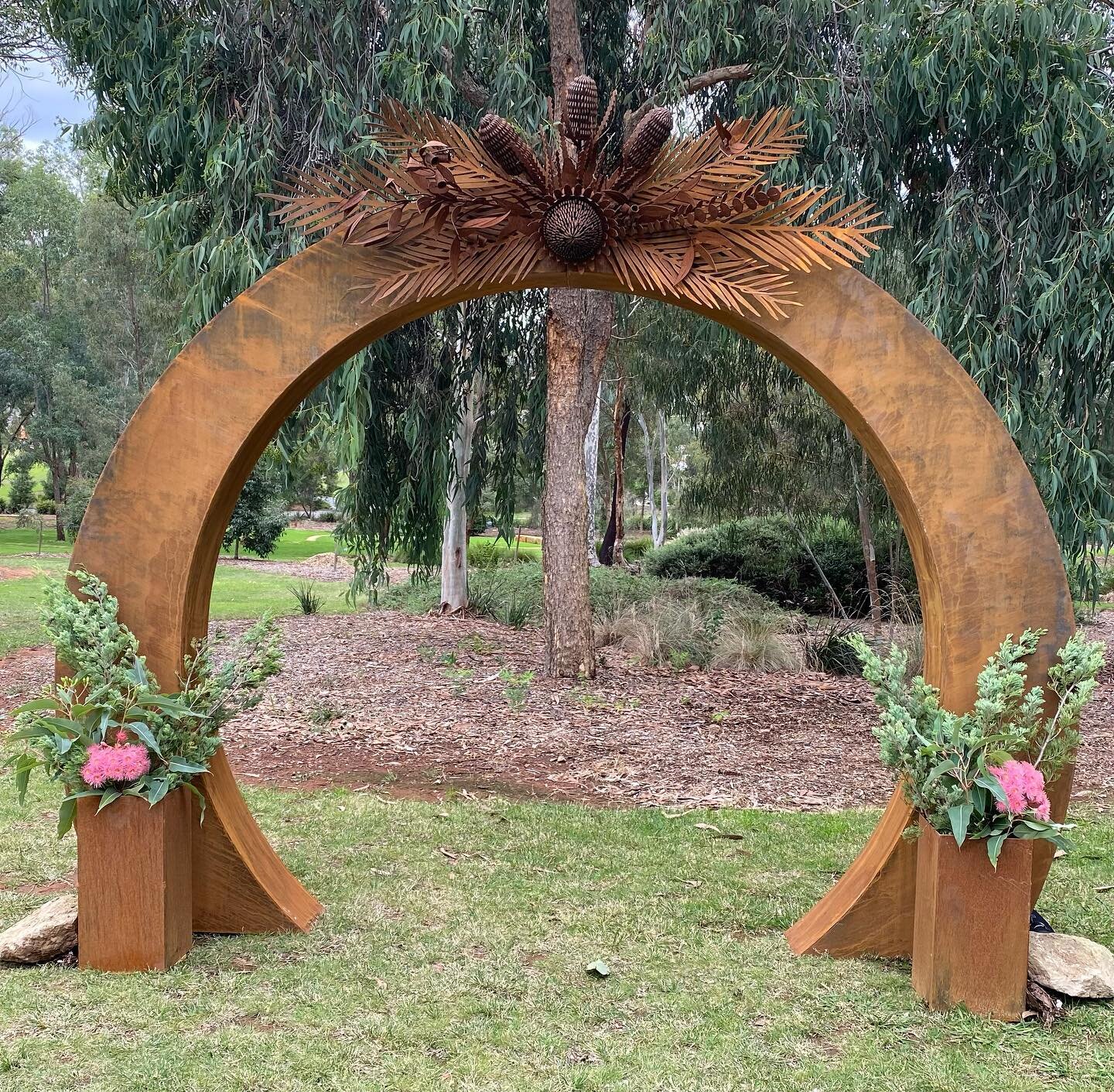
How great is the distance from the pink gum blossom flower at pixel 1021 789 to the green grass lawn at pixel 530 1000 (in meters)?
0.65

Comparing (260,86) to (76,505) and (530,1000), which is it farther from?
(76,505)

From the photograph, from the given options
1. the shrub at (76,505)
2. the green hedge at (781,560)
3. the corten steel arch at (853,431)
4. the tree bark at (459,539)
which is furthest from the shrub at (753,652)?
the shrub at (76,505)

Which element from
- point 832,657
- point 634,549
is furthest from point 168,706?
point 634,549

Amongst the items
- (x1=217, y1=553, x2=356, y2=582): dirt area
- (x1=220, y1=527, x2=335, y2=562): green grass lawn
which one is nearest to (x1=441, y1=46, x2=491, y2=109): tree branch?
(x1=217, y1=553, x2=356, y2=582): dirt area

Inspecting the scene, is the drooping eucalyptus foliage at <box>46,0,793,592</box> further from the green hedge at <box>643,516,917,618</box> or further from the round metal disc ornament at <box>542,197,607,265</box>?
the green hedge at <box>643,516,917,618</box>

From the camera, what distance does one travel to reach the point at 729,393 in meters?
11.2

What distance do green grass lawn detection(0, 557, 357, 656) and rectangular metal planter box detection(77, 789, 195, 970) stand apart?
6238mm

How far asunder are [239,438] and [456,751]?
3652 mm

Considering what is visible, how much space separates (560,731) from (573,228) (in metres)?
4.38

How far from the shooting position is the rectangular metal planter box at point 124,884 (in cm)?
317

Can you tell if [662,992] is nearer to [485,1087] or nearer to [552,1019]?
[552,1019]

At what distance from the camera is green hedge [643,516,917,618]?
44.8 feet

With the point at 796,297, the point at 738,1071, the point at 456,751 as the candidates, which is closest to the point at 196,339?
the point at 796,297

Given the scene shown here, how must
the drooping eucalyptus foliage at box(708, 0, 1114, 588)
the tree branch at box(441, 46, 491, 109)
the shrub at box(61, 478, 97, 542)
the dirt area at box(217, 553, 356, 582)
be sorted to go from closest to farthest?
1. the drooping eucalyptus foliage at box(708, 0, 1114, 588)
2. the tree branch at box(441, 46, 491, 109)
3. the dirt area at box(217, 553, 356, 582)
4. the shrub at box(61, 478, 97, 542)
